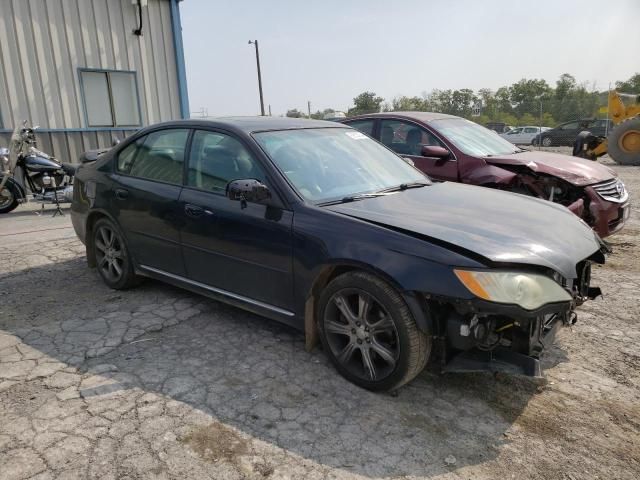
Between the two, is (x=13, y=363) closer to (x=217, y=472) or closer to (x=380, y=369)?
(x=217, y=472)

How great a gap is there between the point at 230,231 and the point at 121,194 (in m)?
1.49

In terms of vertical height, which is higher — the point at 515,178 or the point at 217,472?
the point at 515,178

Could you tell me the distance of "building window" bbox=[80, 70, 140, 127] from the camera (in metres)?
11.0

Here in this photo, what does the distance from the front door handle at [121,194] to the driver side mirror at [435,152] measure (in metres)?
3.48

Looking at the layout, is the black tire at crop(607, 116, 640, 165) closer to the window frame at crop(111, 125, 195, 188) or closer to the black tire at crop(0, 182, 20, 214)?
the window frame at crop(111, 125, 195, 188)

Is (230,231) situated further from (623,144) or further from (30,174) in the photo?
(623,144)

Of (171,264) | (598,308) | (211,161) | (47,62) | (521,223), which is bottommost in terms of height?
(598,308)

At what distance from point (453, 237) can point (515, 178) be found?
353 centimetres

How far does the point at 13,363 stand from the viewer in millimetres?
3432

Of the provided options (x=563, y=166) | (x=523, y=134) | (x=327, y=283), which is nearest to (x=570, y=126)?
(x=523, y=134)

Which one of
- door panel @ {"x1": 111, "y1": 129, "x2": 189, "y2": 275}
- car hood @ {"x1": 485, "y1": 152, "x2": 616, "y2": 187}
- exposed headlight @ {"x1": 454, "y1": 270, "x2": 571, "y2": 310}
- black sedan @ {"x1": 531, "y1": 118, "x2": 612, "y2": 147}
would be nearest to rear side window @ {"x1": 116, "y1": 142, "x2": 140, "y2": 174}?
door panel @ {"x1": 111, "y1": 129, "x2": 189, "y2": 275}

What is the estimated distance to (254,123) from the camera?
3896 mm

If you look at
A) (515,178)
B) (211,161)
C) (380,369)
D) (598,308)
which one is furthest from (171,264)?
(515,178)

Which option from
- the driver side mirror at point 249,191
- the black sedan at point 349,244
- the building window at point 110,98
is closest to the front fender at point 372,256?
the black sedan at point 349,244
